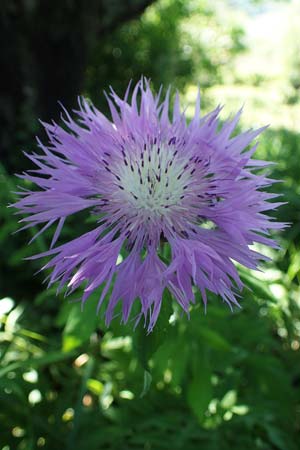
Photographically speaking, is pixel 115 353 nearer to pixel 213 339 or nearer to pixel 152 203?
pixel 213 339

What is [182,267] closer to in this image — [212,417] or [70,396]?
[212,417]

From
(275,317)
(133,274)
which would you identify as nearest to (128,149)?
(133,274)

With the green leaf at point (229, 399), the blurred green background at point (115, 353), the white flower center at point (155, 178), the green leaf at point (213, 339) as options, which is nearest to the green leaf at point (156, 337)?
the blurred green background at point (115, 353)

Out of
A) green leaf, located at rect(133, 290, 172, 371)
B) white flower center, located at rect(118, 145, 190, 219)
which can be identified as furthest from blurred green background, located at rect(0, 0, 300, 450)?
white flower center, located at rect(118, 145, 190, 219)

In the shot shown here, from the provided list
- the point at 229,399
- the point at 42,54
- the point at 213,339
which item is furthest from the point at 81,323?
the point at 42,54

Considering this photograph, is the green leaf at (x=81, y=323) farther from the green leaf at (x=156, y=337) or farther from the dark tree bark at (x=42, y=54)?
the dark tree bark at (x=42, y=54)

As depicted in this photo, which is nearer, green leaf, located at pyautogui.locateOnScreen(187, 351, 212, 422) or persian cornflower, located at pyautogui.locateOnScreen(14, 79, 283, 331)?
persian cornflower, located at pyautogui.locateOnScreen(14, 79, 283, 331)

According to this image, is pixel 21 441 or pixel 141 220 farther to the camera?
pixel 21 441

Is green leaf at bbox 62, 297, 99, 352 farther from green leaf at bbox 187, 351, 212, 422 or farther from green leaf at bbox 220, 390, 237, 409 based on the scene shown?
green leaf at bbox 220, 390, 237, 409
